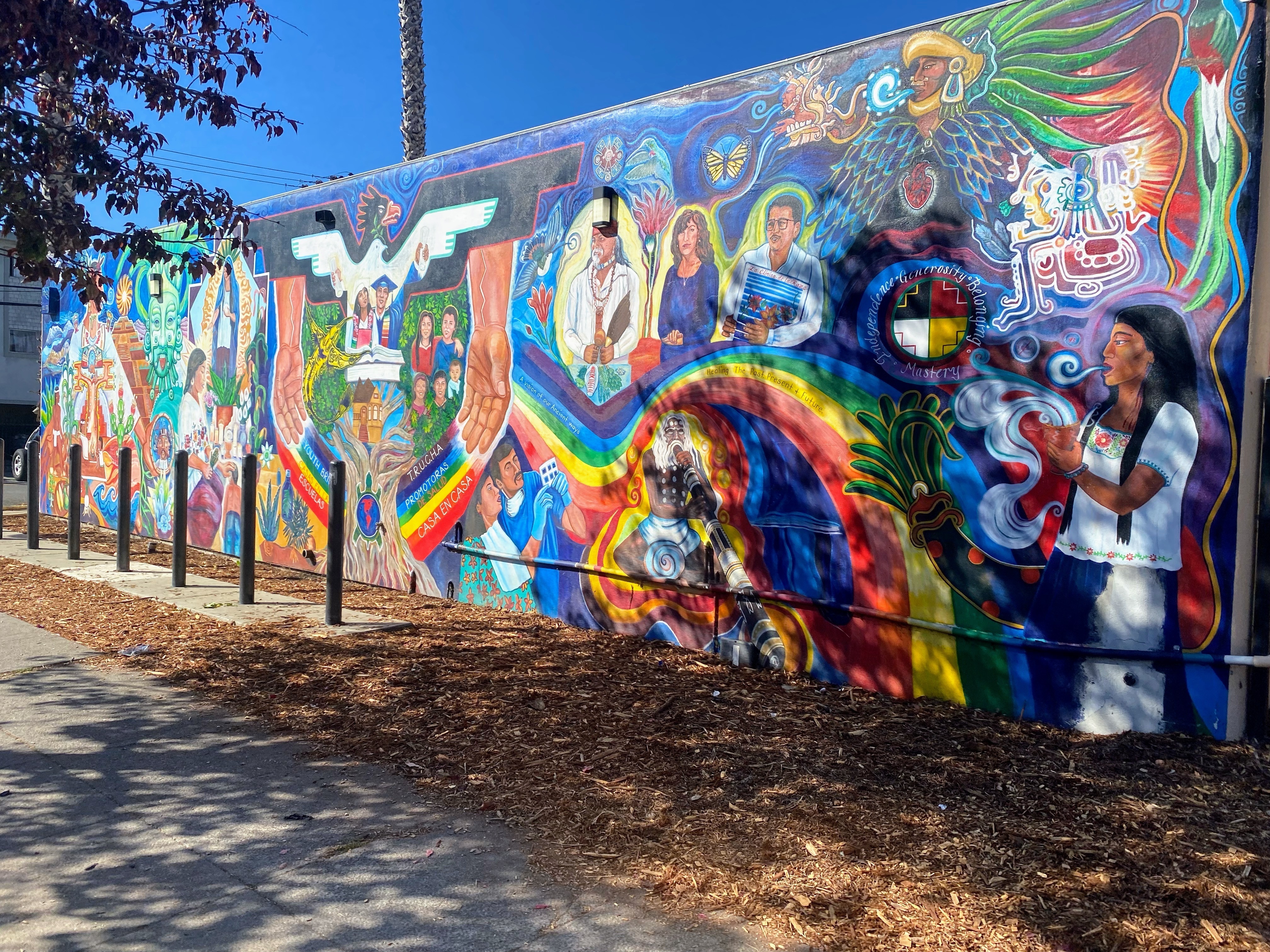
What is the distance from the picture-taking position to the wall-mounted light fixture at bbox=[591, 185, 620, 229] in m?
7.64

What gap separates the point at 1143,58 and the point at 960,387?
1.91 metres

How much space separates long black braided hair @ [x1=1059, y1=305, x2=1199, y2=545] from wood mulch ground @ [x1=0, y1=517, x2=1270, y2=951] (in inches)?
57.0

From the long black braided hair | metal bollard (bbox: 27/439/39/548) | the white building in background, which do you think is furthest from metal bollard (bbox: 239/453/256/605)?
the white building in background

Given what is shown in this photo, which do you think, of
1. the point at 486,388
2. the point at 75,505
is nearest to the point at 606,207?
the point at 486,388

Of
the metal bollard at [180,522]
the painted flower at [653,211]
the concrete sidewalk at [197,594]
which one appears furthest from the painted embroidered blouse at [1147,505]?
the metal bollard at [180,522]

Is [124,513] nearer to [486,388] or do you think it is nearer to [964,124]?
[486,388]

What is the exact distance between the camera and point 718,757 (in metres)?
5.05

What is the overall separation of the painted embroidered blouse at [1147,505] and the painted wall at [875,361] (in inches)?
0.7

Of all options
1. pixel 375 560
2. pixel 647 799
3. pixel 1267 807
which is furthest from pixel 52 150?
pixel 1267 807

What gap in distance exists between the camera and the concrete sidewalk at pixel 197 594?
8078 millimetres

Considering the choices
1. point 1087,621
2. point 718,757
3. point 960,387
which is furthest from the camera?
point 960,387

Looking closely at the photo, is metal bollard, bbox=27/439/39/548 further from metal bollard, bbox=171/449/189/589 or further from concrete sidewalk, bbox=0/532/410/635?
metal bollard, bbox=171/449/189/589

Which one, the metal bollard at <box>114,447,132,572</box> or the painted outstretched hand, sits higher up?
the painted outstretched hand

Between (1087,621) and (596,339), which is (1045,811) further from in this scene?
(596,339)
